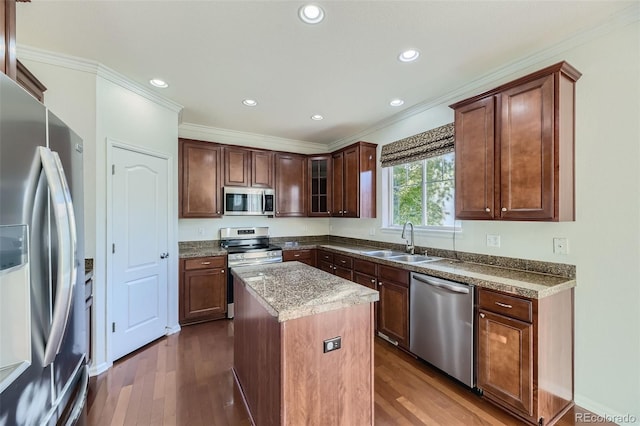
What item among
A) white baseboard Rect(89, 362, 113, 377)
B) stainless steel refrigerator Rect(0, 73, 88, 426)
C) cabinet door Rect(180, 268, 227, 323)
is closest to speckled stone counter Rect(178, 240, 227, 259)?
cabinet door Rect(180, 268, 227, 323)

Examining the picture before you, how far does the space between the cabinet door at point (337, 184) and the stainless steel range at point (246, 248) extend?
3.62 ft

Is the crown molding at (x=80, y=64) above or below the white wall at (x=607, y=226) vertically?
above

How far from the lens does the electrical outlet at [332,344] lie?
1.48 meters

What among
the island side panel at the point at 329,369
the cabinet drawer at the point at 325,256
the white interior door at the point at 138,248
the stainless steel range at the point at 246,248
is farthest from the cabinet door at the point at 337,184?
the island side panel at the point at 329,369

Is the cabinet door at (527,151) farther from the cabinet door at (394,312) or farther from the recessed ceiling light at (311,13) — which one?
the recessed ceiling light at (311,13)

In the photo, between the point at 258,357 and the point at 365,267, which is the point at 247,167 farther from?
the point at 258,357

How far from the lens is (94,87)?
2.46 metres

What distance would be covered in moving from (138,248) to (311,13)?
271 centimetres

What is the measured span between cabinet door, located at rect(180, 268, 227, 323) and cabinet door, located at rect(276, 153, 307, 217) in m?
1.37

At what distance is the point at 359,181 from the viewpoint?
3.96 m

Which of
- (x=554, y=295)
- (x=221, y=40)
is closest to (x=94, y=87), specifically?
(x=221, y=40)

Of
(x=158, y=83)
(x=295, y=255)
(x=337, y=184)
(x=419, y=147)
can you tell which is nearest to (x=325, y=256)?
(x=295, y=255)

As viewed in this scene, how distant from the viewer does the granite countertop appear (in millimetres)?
1383

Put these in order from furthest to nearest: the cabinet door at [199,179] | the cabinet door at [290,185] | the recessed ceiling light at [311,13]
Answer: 1. the cabinet door at [290,185]
2. the cabinet door at [199,179]
3. the recessed ceiling light at [311,13]
